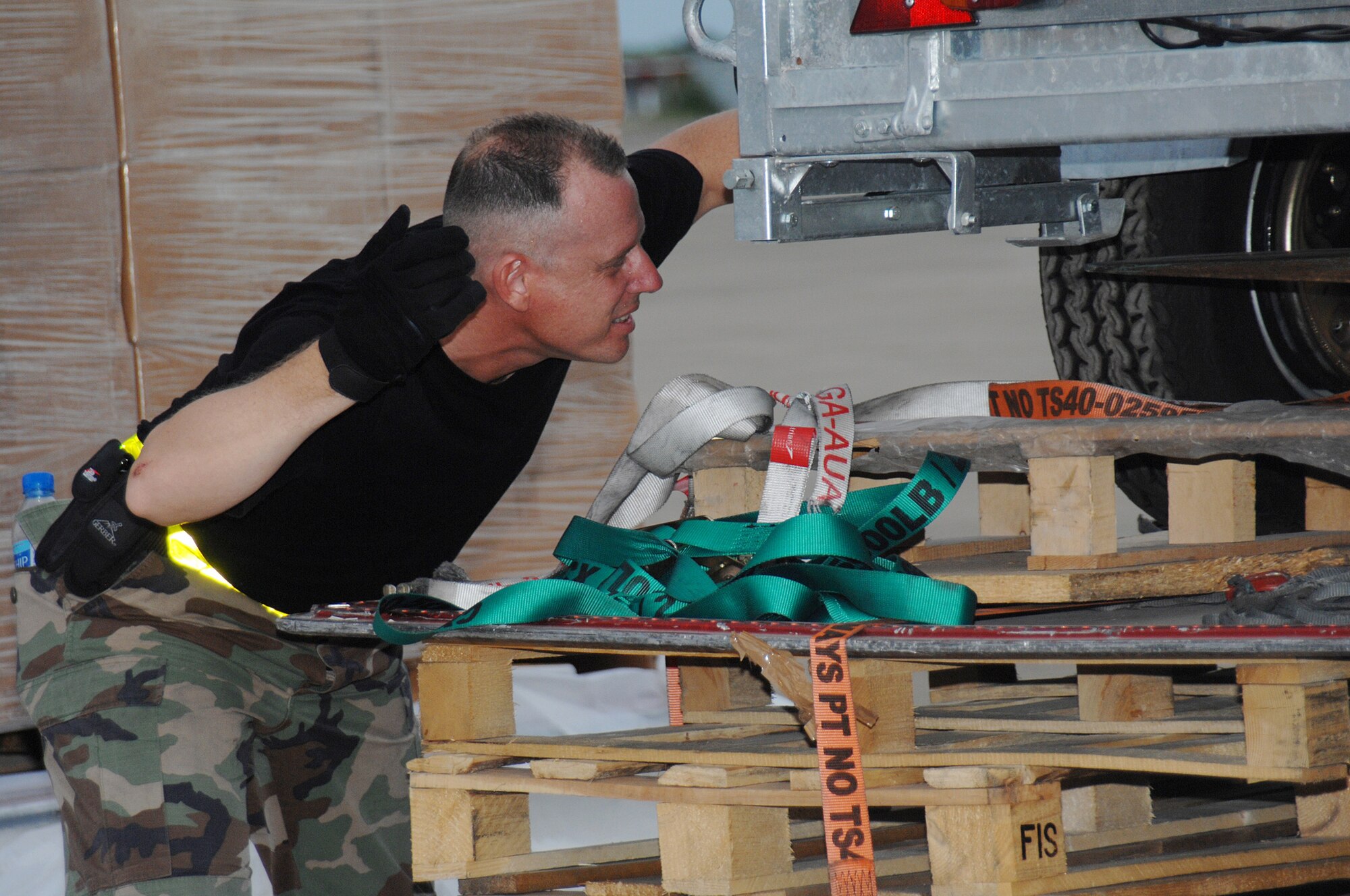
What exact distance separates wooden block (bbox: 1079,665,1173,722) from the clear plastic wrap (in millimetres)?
Answer: 2957

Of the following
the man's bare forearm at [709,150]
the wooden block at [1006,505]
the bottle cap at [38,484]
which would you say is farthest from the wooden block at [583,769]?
the bottle cap at [38,484]

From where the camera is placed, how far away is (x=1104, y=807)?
2996 mm

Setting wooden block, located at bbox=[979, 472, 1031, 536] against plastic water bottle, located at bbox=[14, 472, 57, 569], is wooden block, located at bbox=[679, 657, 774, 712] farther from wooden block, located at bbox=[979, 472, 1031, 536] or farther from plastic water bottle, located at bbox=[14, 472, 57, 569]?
plastic water bottle, located at bbox=[14, 472, 57, 569]

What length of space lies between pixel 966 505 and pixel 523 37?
155 inches

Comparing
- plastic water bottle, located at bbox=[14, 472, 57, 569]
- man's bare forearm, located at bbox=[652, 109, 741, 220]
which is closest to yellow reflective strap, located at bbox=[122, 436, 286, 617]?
plastic water bottle, located at bbox=[14, 472, 57, 569]

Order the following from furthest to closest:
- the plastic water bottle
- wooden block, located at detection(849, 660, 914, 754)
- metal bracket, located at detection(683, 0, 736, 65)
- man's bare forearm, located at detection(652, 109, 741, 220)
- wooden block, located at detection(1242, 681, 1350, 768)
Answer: man's bare forearm, located at detection(652, 109, 741, 220) < the plastic water bottle < metal bracket, located at detection(683, 0, 736, 65) < wooden block, located at detection(849, 660, 914, 754) < wooden block, located at detection(1242, 681, 1350, 768)

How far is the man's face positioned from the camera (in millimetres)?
3039

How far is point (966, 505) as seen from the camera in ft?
27.9

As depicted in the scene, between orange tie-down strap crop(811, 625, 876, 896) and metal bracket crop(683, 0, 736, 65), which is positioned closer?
orange tie-down strap crop(811, 625, 876, 896)

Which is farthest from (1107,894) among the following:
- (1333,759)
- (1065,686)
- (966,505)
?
(966,505)

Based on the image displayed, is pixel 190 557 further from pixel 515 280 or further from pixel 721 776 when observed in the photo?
pixel 721 776

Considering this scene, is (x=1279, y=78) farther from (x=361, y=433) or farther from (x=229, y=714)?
(x=229, y=714)

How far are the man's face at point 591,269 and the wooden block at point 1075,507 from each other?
773mm

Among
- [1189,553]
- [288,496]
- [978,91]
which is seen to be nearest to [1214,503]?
[1189,553]
